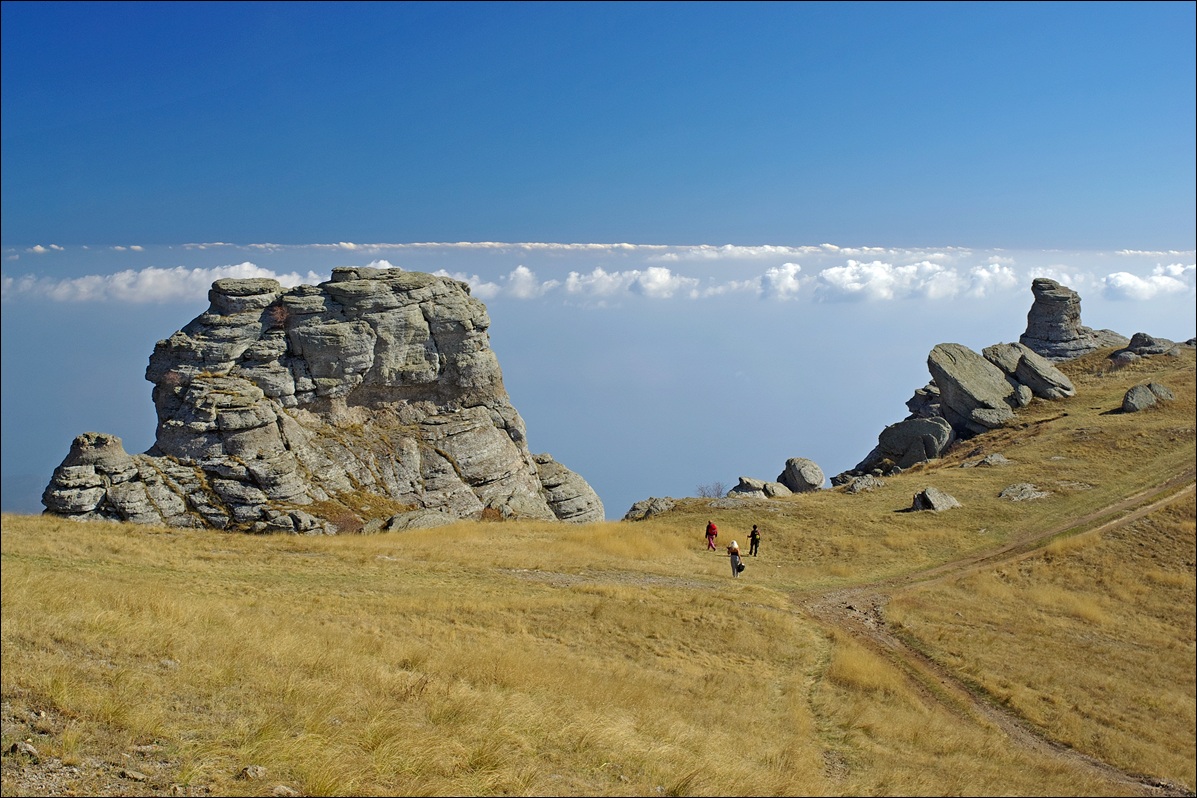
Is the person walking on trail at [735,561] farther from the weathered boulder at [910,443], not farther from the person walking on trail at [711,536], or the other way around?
the weathered boulder at [910,443]

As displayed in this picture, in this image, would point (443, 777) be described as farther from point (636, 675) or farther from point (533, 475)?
point (533, 475)

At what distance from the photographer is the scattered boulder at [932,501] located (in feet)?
137

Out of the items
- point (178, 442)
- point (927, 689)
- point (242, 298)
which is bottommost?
point (927, 689)

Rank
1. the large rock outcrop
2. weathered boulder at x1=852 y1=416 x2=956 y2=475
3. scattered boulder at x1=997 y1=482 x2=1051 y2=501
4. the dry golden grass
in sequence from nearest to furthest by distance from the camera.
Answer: the dry golden grass → the large rock outcrop → scattered boulder at x1=997 y1=482 x2=1051 y2=501 → weathered boulder at x1=852 y1=416 x2=956 y2=475

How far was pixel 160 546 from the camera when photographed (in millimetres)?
29016

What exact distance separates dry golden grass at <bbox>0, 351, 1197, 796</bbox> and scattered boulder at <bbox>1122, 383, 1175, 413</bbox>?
14.9m

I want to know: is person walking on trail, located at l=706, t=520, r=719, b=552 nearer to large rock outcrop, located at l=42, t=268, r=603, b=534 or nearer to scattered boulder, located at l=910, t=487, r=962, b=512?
scattered boulder, located at l=910, t=487, r=962, b=512

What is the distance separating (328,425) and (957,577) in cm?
3762

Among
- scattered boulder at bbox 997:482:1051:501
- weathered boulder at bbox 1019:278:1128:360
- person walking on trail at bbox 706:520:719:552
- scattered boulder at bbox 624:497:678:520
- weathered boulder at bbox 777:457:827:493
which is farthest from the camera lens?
weathered boulder at bbox 1019:278:1128:360

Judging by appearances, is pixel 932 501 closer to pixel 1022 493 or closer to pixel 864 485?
pixel 1022 493

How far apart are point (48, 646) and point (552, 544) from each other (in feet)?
83.8

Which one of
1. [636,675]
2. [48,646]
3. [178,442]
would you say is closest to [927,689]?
[636,675]

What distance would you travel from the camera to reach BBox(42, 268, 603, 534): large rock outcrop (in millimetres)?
40031

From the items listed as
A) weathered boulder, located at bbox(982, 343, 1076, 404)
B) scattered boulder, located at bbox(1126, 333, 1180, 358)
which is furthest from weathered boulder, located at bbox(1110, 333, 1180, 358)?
weathered boulder, located at bbox(982, 343, 1076, 404)
